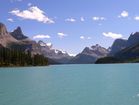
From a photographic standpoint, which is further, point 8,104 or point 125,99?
point 125,99

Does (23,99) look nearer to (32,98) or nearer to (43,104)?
(32,98)

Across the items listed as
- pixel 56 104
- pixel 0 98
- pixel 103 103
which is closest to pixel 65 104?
pixel 56 104

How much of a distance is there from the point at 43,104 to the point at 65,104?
3.90 m

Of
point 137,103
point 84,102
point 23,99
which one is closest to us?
point 137,103

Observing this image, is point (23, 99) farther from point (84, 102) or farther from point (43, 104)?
point (84, 102)

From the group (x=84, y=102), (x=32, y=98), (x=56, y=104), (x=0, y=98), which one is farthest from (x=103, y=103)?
(x=0, y=98)

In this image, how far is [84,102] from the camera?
60.2m

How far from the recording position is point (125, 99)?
62.8m

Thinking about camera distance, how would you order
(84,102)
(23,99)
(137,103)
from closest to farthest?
1. (137,103)
2. (84,102)
3. (23,99)

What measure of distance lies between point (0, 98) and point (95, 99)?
19115 mm

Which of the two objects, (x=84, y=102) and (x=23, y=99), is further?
(x=23, y=99)

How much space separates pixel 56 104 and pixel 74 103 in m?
3.28

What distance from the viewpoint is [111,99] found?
63125 mm

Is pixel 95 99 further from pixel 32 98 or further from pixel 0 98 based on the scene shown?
pixel 0 98
